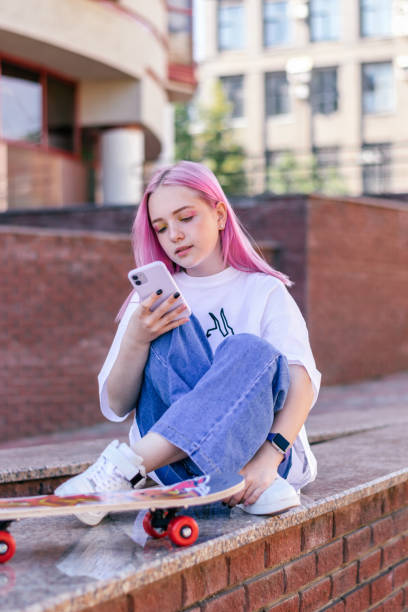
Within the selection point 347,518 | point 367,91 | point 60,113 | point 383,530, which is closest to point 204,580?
point 347,518

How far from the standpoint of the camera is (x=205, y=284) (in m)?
2.77

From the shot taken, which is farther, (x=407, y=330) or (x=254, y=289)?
(x=407, y=330)

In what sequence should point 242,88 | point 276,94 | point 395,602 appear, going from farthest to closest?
1. point 242,88
2. point 276,94
3. point 395,602

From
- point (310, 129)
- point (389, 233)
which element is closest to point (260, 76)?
point (310, 129)

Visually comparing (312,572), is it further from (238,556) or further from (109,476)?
(109,476)

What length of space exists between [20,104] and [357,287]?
7.23 metres

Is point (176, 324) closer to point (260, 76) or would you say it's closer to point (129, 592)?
point (129, 592)

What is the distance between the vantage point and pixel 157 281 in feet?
8.09

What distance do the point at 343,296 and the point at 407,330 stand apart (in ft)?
6.64

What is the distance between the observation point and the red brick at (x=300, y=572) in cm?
241

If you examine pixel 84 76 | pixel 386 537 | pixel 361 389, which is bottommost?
pixel 361 389

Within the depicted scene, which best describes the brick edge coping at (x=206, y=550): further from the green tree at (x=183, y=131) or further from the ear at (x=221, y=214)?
the green tree at (x=183, y=131)

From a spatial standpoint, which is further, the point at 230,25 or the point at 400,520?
the point at 230,25

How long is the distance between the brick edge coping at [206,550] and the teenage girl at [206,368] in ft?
0.27
